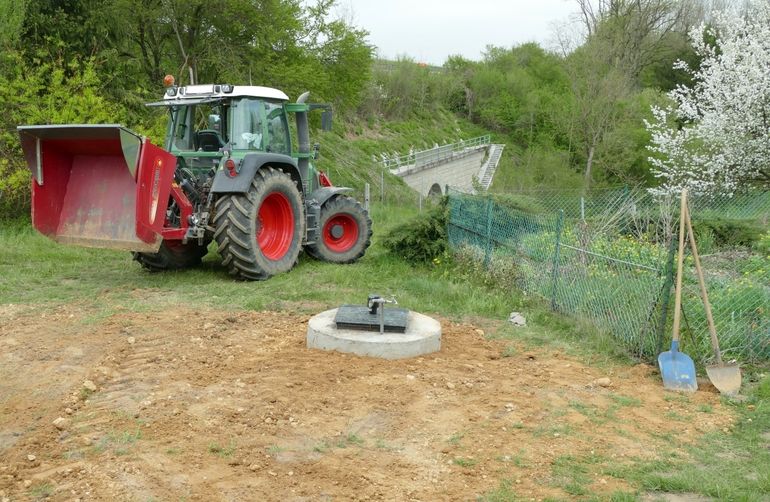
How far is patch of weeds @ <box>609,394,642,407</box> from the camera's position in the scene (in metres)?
5.39

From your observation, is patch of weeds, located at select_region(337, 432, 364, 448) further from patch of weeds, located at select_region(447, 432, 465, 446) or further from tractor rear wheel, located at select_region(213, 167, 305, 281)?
tractor rear wheel, located at select_region(213, 167, 305, 281)

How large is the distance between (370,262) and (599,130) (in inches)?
981

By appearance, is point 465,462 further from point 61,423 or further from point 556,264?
point 556,264

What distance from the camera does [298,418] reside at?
4844 millimetres

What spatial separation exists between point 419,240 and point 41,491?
772 centimetres

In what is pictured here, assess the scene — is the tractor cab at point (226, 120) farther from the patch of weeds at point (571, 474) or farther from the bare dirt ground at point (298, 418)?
the patch of weeds at point (571, 474)

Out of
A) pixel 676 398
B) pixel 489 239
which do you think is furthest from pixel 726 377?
pixel 489 239

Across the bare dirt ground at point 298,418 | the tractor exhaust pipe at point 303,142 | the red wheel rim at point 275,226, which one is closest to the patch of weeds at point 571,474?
the bare dirt ground at point 298,418

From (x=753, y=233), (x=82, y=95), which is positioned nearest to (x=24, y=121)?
(x=82, y=95)

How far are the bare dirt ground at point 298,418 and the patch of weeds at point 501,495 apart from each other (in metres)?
0.05

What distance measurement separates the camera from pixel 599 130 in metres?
33.3

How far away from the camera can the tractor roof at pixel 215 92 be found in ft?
31.4

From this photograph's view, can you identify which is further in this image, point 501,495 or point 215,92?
point 215,92

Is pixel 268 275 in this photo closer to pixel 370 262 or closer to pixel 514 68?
pixel 370 262
